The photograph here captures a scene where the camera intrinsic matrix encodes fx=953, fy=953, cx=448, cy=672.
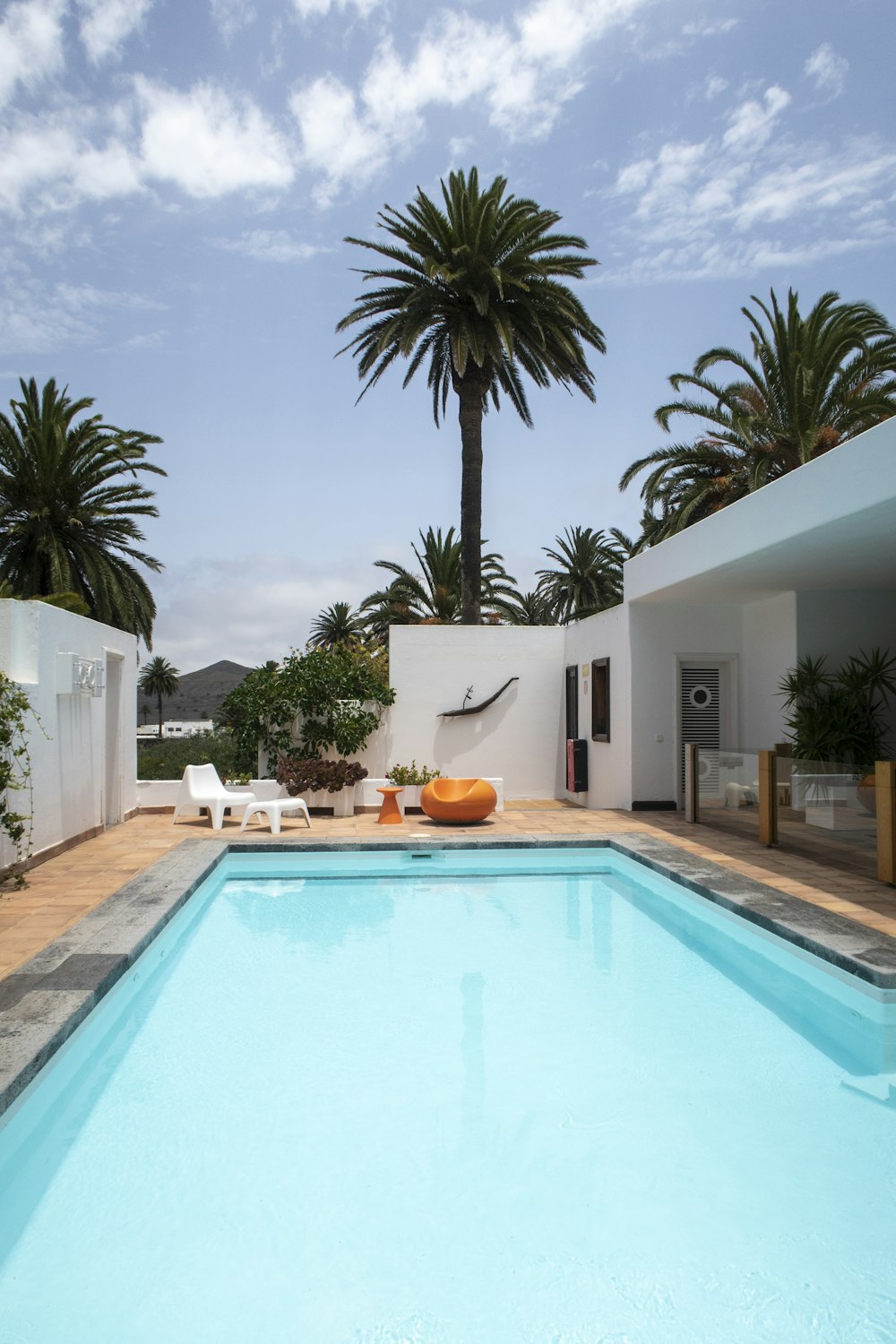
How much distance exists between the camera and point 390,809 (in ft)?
41.7

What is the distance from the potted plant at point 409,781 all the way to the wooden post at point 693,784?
3.67 m

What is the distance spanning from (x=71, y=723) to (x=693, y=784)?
7.43 m

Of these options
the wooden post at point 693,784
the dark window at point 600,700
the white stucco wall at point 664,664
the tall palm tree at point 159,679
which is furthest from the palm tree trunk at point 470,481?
the tall palm tree at point 159,679

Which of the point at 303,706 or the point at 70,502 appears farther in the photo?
the point at 70,502

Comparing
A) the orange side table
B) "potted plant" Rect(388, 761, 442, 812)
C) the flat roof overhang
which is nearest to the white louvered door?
the flat roof overhang

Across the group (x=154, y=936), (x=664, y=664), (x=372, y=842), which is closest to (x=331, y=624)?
(x=664, y=664)

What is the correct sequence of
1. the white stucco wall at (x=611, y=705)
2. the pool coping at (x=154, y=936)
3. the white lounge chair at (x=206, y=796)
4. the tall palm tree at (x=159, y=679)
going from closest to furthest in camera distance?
the pool coping at (x=154, y=936), the white lounge chair at (x=206, y=796), the white stucco wall at (x=611, y=705), the tall palm tree at (x=159, y=679)

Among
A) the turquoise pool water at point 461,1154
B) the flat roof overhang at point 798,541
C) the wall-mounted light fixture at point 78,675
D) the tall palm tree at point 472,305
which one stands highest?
the tall palm tree at point 472,305

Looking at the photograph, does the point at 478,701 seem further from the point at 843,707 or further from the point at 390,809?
the point at 843,707

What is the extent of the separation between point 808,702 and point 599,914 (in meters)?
4.93

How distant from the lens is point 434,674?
15703mm

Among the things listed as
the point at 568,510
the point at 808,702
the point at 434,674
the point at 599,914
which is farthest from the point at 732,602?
the point at 568,510

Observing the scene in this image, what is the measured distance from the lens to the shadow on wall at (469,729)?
15734 mm

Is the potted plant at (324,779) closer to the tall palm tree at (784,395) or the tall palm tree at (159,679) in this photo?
the tall palm tree at (784,395)
